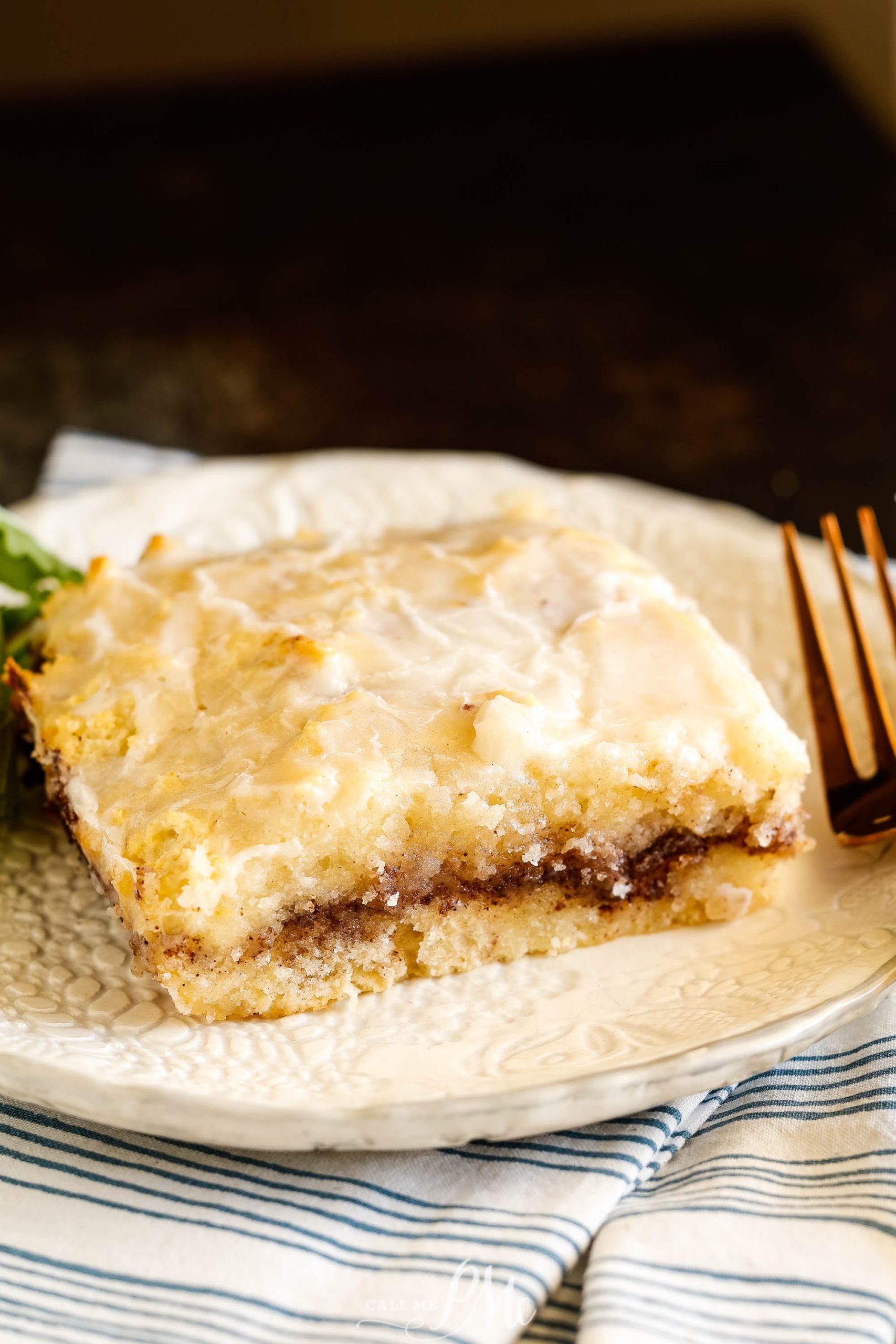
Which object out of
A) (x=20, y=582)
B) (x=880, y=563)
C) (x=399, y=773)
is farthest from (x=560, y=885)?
(x=20, y=582)

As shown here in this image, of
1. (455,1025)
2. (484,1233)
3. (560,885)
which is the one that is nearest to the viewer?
(484,1233)

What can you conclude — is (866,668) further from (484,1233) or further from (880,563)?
(484,1233)

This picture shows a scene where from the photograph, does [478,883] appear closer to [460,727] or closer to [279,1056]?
[460,727]

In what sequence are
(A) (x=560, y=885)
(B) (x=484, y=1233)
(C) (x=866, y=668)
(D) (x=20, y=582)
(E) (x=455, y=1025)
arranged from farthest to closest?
1. (D) (x=20, y=582)
2. (C) (x=866, y=668)
3. (A) (x=560, y=885)
4. (E) (x=455, y=1025)
5. (B) (x=484, y=1233)

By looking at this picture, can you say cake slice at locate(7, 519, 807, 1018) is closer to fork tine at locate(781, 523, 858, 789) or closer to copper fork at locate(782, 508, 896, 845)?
copper fork at locate(782, 508, 896, 845)

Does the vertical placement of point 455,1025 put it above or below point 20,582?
below

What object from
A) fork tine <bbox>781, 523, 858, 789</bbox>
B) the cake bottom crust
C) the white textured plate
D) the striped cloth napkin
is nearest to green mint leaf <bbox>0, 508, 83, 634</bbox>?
the white textured plate
